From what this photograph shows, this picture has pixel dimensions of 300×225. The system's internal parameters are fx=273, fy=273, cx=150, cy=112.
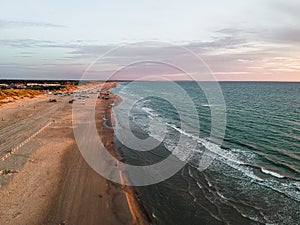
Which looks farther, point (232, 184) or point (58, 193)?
point (232, 184)

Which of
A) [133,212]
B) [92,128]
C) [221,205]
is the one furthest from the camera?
[92,128]

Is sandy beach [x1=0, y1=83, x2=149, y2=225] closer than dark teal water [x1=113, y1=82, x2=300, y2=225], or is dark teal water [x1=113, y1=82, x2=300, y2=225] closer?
sandy beach [x1=0, y1=83, x2=149, y2=225]

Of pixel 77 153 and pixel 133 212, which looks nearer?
pixel 133 212

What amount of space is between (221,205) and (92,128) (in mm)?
25309

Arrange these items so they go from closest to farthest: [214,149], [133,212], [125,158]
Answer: [133,212], [125,158], [214,149]

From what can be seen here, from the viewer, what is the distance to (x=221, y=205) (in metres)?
17.2

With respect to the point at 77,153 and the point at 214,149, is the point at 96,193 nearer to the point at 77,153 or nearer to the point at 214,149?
the point at 77,153

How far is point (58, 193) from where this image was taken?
1769cm

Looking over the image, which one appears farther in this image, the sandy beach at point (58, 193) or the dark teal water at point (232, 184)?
the dark teal water at point (232, 184)

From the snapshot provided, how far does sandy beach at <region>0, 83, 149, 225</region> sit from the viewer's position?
1510cm

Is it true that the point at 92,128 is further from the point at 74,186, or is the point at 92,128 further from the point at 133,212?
the point at 133,212

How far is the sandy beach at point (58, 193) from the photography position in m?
15.1

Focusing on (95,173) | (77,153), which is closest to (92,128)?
(77,153)

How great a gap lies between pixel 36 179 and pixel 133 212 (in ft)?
26.5
